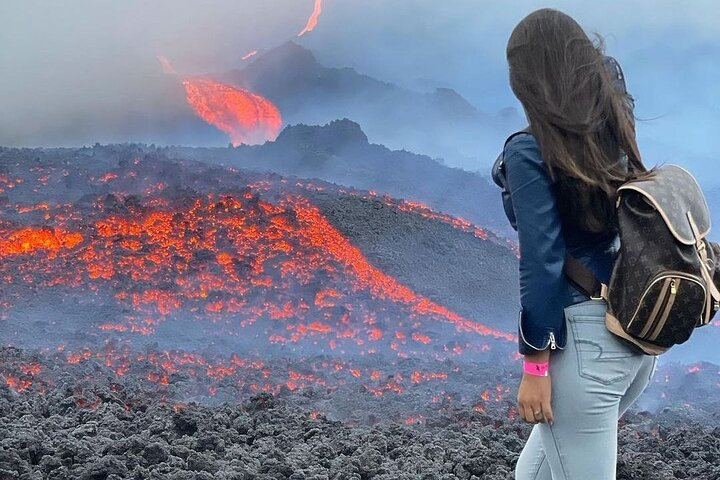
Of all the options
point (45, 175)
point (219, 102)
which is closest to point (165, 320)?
point (45, 175)

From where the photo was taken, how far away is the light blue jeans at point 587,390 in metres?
→ 2.20

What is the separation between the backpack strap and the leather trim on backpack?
0.83ft

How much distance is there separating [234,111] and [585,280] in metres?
19.3

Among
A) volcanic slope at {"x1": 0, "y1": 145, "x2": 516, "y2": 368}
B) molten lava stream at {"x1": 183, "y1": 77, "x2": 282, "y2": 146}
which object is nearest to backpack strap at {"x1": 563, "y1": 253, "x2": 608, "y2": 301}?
volcanic slope at {"x1": 0, "y1": 145, "x2": 516, "y2": 368}

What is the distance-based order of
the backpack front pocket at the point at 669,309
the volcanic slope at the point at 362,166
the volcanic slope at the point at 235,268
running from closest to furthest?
the backpack front pocket at the point at 669,309 → the volcanic slope at the point at 235,268 → the volcanic slope at the point at 362,166

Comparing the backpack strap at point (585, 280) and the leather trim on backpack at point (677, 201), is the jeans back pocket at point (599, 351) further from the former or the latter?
the leather trim on backpack at point (677, 201)

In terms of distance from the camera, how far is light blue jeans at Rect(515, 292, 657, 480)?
2.20m

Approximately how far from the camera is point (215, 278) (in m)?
11.1

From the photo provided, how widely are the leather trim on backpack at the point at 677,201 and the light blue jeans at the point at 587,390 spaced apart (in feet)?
0.98

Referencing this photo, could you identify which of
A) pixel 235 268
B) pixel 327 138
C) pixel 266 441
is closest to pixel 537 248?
pixel 266 441

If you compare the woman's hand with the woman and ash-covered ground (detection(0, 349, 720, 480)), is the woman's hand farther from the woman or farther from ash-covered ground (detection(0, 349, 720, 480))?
ash-covered ground (detection(0, 349, 720, 480))

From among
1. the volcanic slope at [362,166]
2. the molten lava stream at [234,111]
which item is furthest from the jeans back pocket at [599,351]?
the molten lava stream at [234,111]

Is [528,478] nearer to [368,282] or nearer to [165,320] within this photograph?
[165,320]

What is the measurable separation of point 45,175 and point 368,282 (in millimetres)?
6891
